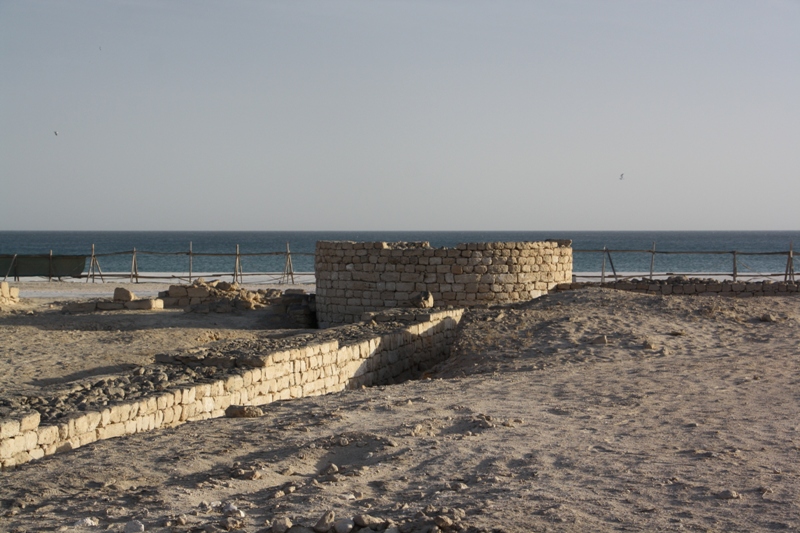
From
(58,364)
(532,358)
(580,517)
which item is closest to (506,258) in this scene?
(532,358)

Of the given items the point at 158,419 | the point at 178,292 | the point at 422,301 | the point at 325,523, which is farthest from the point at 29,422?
the point at 178,292

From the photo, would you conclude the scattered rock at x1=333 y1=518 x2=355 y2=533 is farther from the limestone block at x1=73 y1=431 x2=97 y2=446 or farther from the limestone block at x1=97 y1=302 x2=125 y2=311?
the limestone block at x1=97 y1=302 x2=125 y2=311

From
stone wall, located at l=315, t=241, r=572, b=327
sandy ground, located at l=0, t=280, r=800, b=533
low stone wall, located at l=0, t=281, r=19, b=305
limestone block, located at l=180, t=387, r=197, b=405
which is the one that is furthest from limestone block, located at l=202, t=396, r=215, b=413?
low stone wall, located at l=0, t=281, r=19, b=305

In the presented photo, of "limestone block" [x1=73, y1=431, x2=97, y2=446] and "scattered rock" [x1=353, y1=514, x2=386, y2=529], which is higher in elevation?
"scattered rock" [x1=353, y1=514, x2=386, y2=529]

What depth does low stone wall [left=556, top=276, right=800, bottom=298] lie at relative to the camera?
16.0 m

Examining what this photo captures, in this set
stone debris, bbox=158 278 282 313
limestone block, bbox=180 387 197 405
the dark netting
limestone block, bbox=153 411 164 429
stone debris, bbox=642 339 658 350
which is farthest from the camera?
the dark netting

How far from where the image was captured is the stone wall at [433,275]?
48.2ft

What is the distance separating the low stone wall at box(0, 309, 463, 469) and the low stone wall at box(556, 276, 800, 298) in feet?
17.8

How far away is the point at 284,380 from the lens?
8555 mm

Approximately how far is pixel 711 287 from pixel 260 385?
1151cm

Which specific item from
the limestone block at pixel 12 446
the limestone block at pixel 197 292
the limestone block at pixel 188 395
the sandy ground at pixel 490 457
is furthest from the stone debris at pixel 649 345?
the limestone block at pixel 197 292

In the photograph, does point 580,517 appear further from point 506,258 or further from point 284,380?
point 506,258

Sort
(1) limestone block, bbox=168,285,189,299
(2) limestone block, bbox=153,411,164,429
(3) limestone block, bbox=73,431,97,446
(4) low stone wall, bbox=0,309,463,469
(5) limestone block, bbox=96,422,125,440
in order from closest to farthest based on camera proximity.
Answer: (4) low stone wall, bbox=0,309,463,469 → (3) limestone block, bbox=73,431,97,446 → (5) limestone block, bbox=96,422,125,440 → (2) limestone block, bbox=153,411,164,429 → (1) limestone block, bbox=168,285,189,299

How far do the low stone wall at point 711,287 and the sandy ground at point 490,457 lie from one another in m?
6.08
